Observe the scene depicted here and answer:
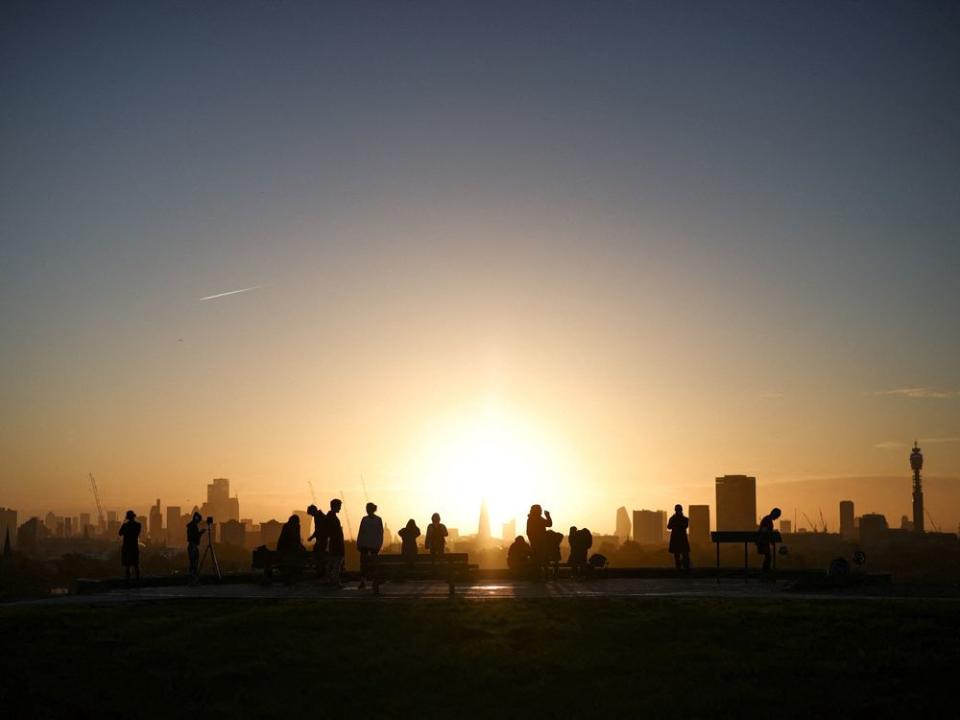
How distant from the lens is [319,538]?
2802 cm

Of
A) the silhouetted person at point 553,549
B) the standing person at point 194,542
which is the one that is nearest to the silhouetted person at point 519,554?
the silhouetted person at point 553,549

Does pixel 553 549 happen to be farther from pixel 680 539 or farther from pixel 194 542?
pixel 194 542

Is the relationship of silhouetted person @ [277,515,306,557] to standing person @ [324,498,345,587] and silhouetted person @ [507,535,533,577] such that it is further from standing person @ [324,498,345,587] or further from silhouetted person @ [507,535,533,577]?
silhouetted person @ [507,535,533,577]

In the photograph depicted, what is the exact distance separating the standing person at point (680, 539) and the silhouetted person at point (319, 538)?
938 centimetres

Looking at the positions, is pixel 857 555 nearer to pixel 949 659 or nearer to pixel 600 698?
pixel 949 659

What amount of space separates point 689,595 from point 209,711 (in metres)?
11.7

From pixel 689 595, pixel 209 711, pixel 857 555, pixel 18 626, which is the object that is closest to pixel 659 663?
pixel 209 711

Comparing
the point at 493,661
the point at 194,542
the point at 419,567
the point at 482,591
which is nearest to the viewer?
the point at 493,661

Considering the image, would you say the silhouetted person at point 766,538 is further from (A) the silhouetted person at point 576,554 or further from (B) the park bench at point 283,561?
(B) the park bench at point 283,561

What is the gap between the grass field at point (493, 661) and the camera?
1342 centimetres

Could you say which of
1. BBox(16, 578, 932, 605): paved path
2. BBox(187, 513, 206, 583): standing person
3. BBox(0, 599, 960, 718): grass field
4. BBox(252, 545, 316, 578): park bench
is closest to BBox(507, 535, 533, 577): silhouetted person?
BBox(16, 578, 932, 605): paved path

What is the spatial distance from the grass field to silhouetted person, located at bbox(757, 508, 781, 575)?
7.61 metres

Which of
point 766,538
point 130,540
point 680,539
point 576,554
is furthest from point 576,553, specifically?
point 130,540

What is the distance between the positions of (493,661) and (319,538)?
13.6 meters
